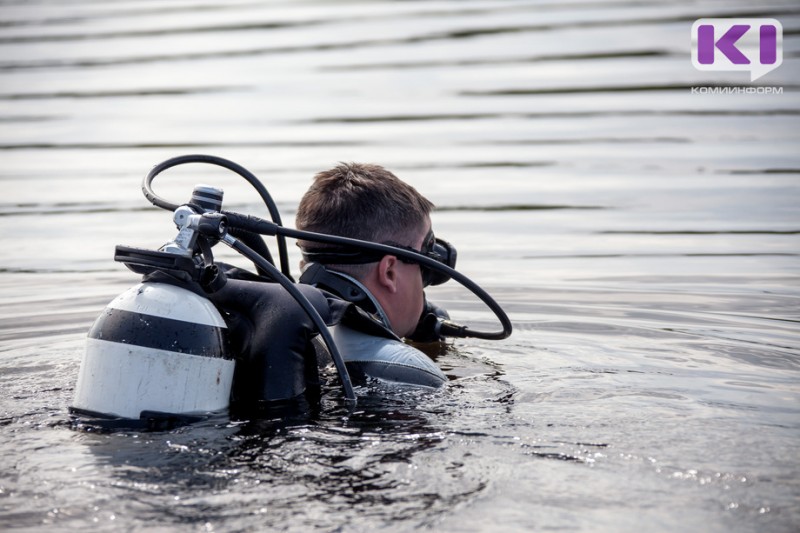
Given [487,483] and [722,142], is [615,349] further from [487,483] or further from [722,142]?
[722,142]

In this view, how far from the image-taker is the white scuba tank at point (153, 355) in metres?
3.48

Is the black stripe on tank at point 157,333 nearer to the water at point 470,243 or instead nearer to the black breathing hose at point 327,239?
the water at point 470,243

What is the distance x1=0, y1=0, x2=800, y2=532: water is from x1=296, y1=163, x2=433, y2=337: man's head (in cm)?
44

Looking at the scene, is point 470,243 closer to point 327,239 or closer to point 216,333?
point 327,239

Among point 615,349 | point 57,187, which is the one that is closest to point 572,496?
point 615,349

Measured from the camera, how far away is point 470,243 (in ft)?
24.7

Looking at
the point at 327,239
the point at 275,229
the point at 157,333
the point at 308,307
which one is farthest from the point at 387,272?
the point at 157,333

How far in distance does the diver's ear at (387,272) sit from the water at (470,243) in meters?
0.48

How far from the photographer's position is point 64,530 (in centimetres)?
290

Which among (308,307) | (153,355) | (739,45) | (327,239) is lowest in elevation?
(153,355)

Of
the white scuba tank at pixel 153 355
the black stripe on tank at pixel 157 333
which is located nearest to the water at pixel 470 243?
the white scuba tank at pixel 153 355

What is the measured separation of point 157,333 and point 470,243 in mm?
4216

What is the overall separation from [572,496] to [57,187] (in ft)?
23.4

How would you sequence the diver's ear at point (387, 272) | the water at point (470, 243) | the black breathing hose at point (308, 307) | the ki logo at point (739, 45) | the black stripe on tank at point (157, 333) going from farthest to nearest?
the ki logo at point (739, 45)
the diver's ear at point (387, 272)
the black breathing hose at point (308, 307)
the black stripe on tank at point (157, 333)
the water at point (470, 243)
